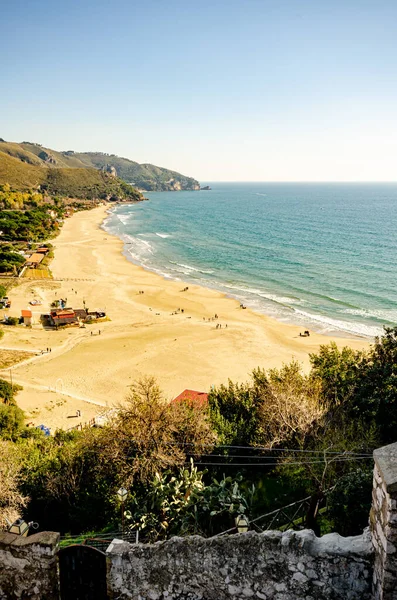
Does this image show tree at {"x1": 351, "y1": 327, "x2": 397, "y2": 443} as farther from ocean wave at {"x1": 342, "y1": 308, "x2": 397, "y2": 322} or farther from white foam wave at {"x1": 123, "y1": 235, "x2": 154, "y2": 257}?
white foam wave at {"x1": 123, "y1": 235, "x2": 154, "y2": 257}

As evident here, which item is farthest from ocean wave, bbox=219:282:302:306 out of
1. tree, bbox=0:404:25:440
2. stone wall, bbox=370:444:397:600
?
stone wall, bbox=370:444:397:600

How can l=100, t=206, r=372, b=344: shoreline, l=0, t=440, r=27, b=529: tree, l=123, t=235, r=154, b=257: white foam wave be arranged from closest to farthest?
l=0, t=440, r=27, b=529: tree → l=100, t=206, r=372, b=344: shoreline → l=123, t=235, r=154, b=257: white foam wave

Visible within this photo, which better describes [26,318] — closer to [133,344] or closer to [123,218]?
[133,344]

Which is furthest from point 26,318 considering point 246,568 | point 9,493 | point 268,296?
point 246,568

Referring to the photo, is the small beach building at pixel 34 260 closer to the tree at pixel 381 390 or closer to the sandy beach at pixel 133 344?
the sandy beach at pixel 133 344

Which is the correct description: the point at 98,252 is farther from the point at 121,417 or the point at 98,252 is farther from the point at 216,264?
the point at 121,417

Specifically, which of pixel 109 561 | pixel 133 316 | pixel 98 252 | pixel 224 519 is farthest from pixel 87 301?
pixel 109 561
